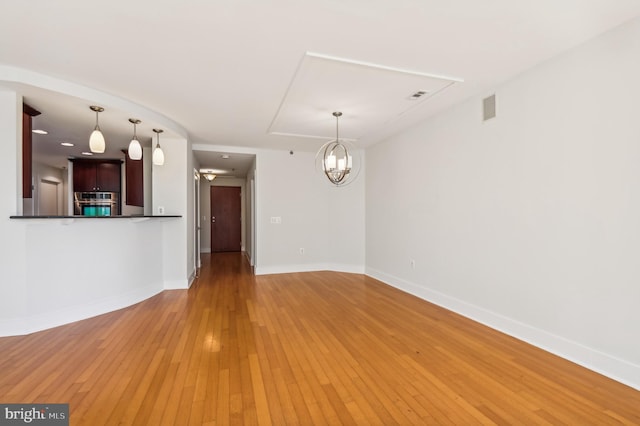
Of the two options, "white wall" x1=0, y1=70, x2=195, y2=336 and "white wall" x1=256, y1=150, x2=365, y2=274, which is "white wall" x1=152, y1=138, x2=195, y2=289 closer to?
"white wall" x1=0, y1=70, x2=195, y2=336

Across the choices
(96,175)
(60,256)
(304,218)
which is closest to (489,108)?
(304,218)

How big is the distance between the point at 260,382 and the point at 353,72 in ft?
9.21

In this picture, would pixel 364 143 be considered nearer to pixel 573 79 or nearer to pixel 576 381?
pixel 573 79

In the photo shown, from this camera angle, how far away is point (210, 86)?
320cm

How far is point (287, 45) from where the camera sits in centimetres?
244

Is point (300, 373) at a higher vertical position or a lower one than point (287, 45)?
lower

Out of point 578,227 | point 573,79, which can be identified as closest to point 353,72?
point 573,79

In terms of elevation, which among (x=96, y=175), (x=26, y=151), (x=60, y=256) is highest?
(x=96, y=175)

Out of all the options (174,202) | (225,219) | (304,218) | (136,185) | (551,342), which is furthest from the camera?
(225,219)

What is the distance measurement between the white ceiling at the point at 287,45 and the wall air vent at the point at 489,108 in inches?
3.8

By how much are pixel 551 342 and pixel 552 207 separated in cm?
121

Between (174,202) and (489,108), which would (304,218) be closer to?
(174,202)

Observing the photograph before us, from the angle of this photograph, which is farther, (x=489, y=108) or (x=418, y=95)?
(x=418, y=95)

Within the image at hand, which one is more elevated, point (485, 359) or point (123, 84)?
point (123, 84)
